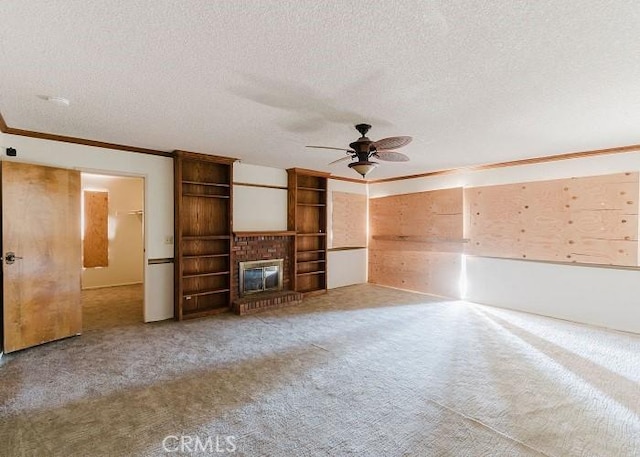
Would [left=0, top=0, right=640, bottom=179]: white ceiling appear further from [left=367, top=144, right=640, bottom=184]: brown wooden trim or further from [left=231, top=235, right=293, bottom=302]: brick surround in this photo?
[left=231, top=235, right=293, bottom=302]: brick surround

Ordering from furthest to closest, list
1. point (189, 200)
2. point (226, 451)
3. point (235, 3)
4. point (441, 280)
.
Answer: point (441, 280) < point (189, 200) < point (226, 451) < point (235, 3)

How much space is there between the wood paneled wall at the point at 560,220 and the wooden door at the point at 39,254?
6.05 meters

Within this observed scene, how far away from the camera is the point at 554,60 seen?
1.99m

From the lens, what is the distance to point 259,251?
555cm

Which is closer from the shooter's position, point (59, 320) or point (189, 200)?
point (59, 320)

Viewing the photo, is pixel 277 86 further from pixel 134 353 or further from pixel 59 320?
pixel 59 320

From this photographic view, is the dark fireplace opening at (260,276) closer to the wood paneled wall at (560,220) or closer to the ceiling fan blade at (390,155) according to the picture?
the ceiling fan blade at (390,155)

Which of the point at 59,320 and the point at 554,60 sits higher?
the point at 554,60

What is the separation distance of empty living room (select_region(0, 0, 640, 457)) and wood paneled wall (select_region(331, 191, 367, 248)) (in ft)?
1.63

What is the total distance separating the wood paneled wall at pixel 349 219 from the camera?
22.4 feet

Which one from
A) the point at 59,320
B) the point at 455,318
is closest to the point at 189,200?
the point at 59,320

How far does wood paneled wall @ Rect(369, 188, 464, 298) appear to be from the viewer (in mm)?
5855

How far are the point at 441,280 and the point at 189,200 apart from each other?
476 centimetres

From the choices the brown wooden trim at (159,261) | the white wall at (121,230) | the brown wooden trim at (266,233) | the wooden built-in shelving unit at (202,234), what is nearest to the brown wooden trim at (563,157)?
the brown wooden trim at (266,233)
